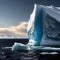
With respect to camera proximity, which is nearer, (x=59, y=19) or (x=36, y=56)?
(x=36, y=56)

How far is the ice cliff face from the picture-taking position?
15367 millimetres

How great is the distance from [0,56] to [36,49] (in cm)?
313

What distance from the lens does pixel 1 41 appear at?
88.3ft

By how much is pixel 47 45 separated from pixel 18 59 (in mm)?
2445

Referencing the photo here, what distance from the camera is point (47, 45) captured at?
603 inches

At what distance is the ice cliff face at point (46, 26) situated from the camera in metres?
15.4

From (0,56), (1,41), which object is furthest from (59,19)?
(1,41)

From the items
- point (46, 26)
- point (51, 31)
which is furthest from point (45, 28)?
point (51, 31)

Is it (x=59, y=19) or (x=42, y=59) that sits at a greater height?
(x=59, y=19)

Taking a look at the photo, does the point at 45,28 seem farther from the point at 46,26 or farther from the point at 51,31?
the point at 51,31

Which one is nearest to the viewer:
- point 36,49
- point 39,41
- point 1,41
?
point 36,49

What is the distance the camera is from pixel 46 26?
15.4 m

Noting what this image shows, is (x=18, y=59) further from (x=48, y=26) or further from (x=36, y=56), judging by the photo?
(x=48, y=26)

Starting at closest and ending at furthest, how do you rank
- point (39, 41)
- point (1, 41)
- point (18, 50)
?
point (18, 50), point (39, 41), point (1, 41)
